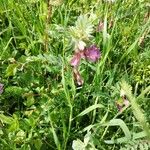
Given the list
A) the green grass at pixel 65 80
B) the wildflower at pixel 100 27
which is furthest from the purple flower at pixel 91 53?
the wildflower at pixel 100 27

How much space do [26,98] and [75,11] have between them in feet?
2.25

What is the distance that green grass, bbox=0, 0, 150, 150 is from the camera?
1507 millimetres

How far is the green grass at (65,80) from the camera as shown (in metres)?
1.51

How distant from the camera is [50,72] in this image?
1.90 meters

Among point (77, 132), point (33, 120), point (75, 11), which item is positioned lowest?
point (77, 132)


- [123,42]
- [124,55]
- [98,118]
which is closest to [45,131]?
[98,118]

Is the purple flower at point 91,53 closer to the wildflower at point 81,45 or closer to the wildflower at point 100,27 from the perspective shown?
the wildflower at point 81,45

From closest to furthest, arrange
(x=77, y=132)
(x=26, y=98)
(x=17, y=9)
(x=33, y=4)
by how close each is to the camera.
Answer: (x=77, y=132) < (x=26, y=98) < (x=17, y=9) < (x=33, y=4)

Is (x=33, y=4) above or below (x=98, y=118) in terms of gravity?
above

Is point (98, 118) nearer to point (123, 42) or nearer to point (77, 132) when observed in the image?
point (77, 132)

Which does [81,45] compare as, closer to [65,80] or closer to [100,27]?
[65,80]

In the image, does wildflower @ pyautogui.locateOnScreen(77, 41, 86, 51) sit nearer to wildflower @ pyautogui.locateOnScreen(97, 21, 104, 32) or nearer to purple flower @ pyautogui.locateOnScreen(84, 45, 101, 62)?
purple flower @ pyautogui.locateOnScreen(84, 45, 101, 62)

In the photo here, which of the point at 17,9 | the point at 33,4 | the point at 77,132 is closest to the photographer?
the point at 77,132

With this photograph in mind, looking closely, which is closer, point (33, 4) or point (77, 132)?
point (77, 132)
